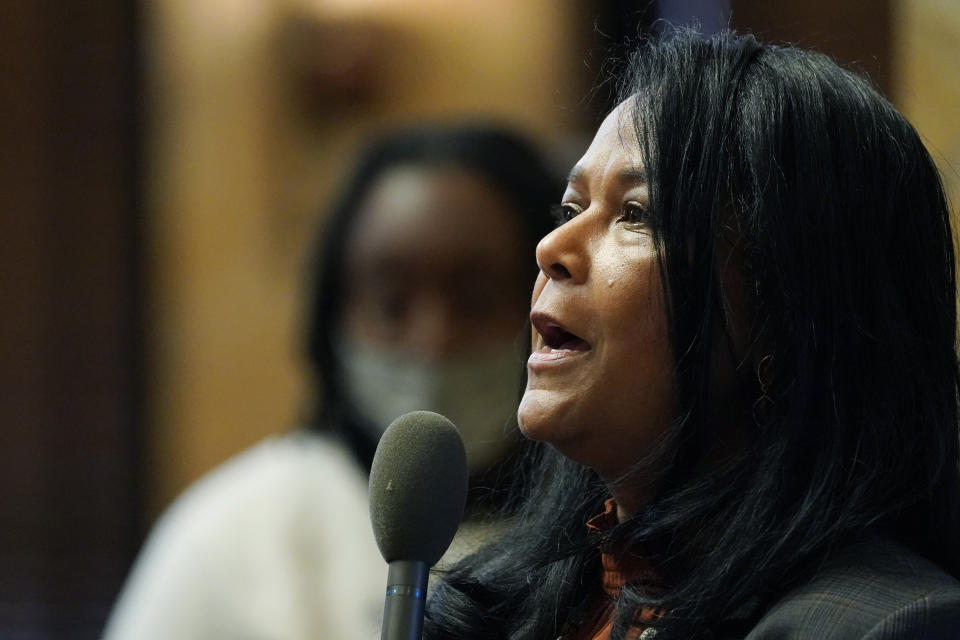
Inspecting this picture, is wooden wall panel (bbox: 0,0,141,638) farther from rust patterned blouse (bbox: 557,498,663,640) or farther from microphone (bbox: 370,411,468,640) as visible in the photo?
microphone (bbox: 370,411,468,640)

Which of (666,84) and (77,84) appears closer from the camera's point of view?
(666,84)

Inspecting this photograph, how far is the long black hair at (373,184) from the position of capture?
2.94 meters

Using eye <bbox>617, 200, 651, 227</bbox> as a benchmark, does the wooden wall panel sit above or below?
below

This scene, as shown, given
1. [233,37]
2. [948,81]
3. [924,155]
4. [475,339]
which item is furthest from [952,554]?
[233,37]

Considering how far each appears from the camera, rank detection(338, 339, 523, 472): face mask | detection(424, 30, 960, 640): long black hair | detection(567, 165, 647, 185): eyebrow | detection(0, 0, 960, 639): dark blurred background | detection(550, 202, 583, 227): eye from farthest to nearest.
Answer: detection(0, 0, 960, 639): dark blurred background → detection(338, 339, 523, 472): face mask → detection(550, 202, 583, 227): eye → detection(567, 165, 647, 185): eyebrow → detection(424, 30, 960, 640): long black hair

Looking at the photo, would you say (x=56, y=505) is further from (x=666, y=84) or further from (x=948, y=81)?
(x=666, y=84)

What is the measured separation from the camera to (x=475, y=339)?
2.87 metres

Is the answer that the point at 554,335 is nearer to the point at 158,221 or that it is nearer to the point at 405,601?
the point at 405,601

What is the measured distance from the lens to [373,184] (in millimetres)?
3068

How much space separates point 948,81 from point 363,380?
1.40 metres

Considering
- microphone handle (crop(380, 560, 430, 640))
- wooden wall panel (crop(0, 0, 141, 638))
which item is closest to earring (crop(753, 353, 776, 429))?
microphone handle (crop(380, 560, 430, 640))

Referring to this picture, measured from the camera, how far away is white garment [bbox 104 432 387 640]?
9.05 feet

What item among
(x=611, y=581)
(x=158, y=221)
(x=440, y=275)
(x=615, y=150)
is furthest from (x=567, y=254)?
(x=158, y=221)

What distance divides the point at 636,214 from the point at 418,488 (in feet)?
1.34
